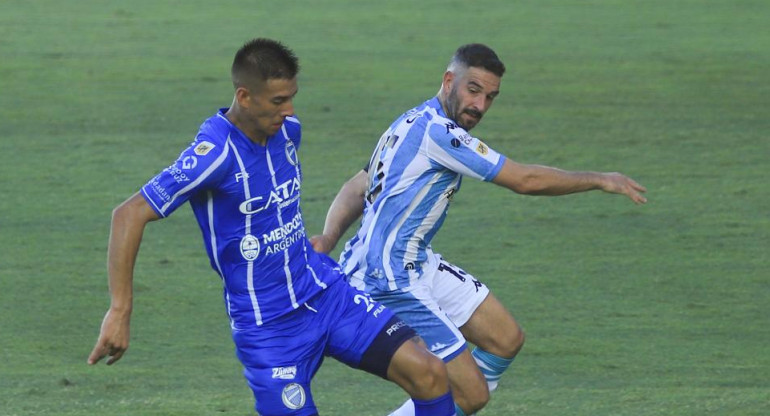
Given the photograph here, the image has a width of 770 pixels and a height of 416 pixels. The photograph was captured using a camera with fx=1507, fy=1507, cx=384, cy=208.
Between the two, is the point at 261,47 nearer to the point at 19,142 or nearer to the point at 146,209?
the point at 146,209

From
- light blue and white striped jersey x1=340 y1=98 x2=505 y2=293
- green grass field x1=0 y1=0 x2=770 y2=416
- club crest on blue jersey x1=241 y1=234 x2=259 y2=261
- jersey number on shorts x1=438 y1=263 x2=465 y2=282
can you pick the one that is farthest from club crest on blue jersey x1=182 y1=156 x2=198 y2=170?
green grass field x1=0 y1=0 x2=770 y2=416

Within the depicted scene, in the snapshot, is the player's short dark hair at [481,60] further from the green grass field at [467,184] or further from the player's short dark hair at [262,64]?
the green grass field at [467,184]

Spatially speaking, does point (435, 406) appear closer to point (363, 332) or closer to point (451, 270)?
point (363, 332)

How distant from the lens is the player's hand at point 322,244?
677 centimetres

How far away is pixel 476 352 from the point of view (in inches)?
286

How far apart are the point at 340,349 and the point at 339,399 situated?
2037 mm

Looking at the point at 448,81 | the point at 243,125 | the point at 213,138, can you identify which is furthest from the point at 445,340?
the point at 213,138

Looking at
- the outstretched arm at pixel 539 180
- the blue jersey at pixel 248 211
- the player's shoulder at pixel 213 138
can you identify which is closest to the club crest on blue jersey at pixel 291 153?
the blue jersey at pixel 248 211

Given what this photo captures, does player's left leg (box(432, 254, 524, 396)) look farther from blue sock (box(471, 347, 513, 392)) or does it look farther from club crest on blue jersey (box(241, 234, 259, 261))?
club crest on blue jersey (box(241, 234, 259, 261))

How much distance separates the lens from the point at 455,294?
7.03 meters

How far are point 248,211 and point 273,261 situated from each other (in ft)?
0.83

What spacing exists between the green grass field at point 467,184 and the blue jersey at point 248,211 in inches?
71.1

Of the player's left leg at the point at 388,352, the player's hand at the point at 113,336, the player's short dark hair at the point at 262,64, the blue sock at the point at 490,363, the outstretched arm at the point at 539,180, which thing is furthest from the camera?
the blue sock at the point at 490,363

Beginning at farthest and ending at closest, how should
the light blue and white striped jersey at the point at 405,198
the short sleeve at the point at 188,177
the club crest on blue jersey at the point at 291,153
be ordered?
the light blue and white striped jersey at the point at 405,198, the club crest on blue jersey at the point at 291,153, the short sleeve at the point at 188,177
